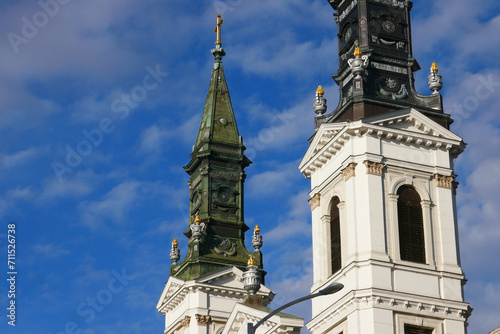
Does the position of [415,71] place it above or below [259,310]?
above

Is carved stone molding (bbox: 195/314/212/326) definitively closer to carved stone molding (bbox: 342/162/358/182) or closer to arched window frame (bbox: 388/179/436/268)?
carved stone molding (bbox: 342/162/358/182)

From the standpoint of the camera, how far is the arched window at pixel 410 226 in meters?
44.0

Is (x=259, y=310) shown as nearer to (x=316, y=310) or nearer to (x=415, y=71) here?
(x=316, y=310)

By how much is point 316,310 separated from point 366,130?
7900 mm

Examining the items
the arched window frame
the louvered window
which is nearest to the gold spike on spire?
the arched window frame

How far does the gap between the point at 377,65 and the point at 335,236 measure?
26.8ft

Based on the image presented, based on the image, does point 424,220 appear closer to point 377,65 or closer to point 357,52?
point 377,65

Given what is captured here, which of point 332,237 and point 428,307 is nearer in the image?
point 428,307

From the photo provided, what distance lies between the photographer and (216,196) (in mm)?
63688

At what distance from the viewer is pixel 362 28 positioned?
49.0 m

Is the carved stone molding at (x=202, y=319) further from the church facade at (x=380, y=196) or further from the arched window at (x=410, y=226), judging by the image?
the arched window at (x=410, y=226)

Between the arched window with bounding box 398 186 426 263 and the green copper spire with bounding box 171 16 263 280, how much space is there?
18373mm

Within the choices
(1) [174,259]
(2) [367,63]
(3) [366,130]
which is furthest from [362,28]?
(1) [174,259]

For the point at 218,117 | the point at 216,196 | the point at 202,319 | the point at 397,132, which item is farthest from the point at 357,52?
the point at 218,117
